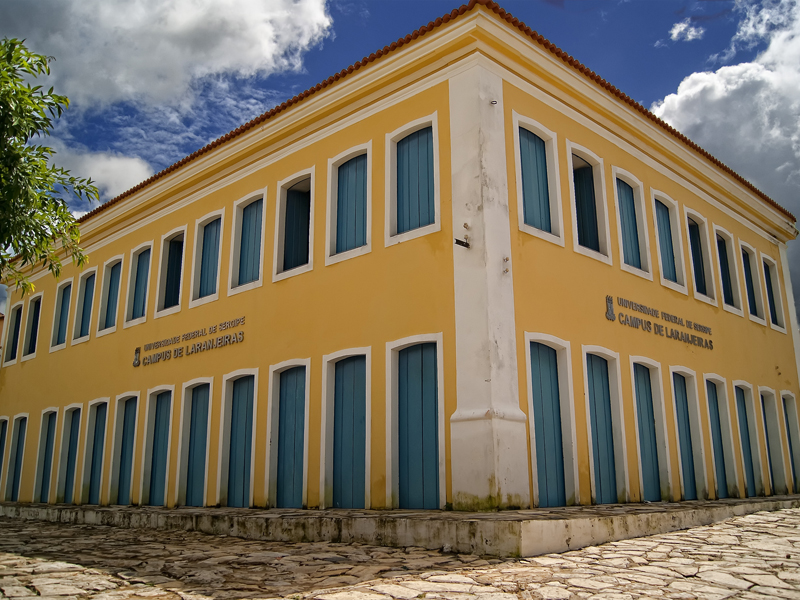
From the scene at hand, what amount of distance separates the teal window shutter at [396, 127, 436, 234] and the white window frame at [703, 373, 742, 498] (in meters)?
6.29

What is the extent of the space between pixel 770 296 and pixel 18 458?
19014mm

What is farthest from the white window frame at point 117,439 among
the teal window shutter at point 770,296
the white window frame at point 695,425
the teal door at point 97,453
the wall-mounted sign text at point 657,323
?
the teal window shutter at point 770,296

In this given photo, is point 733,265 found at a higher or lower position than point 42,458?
higher

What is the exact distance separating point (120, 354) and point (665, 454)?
11023 millimetres

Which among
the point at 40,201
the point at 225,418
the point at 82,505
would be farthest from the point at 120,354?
the point at 40,201

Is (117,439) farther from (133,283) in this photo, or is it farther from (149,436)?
(133,283)

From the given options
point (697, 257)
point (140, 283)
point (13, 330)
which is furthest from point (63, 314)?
point (697, 257)

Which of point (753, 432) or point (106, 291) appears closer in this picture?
point (753, 432)

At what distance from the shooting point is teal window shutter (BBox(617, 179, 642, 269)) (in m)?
11.6

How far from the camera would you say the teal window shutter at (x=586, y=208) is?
11.1 m

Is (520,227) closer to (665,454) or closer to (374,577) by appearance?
(665,454)

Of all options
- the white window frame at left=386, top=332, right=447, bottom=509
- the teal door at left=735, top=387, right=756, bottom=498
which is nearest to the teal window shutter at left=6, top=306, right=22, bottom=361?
the white window frame at left=386, top=332, right=447, bottom=509

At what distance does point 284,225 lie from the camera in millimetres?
11914

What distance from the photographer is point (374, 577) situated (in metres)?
5.04
